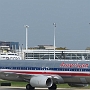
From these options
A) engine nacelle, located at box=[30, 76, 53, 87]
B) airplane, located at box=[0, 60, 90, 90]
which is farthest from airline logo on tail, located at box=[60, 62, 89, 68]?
engine nacelle, located at box=[30, 76, 53, 87]

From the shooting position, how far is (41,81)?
174 feet

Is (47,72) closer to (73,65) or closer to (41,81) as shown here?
(41,81)

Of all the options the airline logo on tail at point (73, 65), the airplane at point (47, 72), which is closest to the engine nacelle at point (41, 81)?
the airplane at point (47, 72)

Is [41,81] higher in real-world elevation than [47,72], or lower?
lower

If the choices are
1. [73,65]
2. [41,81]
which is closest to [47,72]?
[41,81]

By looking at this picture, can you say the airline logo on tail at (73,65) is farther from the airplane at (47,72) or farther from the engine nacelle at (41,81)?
the engine nacelle at (41,81)

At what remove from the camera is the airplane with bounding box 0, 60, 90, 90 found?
5297cm

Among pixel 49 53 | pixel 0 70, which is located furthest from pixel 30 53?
pixel 0 70

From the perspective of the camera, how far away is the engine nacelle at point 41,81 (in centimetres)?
5291

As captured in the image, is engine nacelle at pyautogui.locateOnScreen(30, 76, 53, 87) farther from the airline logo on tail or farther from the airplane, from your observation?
the airline logo on tail

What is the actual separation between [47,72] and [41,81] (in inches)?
86.5

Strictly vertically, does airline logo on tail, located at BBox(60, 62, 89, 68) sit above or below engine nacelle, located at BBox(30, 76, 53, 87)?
above

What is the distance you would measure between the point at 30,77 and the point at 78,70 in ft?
20.6

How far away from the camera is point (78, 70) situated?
53031 millimetres
